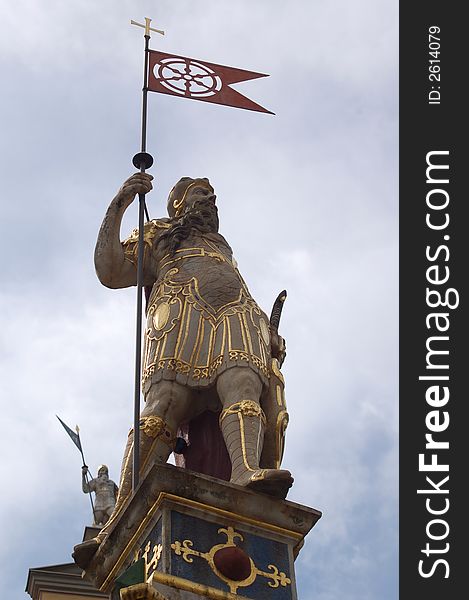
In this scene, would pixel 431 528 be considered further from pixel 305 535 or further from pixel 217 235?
pixel 217 235

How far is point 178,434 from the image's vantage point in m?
10.4

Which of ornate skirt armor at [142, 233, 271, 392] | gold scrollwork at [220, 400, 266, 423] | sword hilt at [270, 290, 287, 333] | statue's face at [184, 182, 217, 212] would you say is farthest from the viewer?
statue's face at [184, 182, 217, 212]

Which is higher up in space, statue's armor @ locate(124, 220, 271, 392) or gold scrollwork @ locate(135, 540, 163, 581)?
statue's armor @ locate(124, 220, 271, 392)

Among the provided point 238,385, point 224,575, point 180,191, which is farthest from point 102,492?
point 224,575

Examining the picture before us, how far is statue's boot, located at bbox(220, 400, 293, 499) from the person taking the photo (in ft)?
29.6

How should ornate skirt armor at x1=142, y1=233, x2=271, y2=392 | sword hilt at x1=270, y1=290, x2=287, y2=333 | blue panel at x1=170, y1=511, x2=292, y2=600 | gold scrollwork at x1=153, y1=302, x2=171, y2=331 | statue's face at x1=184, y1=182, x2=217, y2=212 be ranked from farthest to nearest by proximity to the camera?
statue's face at x1=184, y1=182, x2=217, y2=212, sword hilt at x1=270, y1=290, x2=287, y2=333, gold scrollwork at x1=153, y1=302, x2=171, y2=331, ornate skirt armor at x1=142, y1=233, x2=271, y2=392, blue panel at x1=170, y1=511, x2=292, y2=600

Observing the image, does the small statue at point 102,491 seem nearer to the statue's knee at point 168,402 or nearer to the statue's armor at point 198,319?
the statue's armor at point 198,319

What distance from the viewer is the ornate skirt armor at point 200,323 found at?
1005 centimetres

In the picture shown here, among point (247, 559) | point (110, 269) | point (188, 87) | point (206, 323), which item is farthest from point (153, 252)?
point (247, 559)

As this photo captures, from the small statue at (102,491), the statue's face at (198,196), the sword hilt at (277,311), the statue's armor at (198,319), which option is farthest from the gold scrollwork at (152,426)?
the small statue at (102,491)

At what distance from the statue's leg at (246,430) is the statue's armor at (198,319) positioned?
105 mm

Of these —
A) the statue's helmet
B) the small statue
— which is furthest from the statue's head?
the statue's helmet

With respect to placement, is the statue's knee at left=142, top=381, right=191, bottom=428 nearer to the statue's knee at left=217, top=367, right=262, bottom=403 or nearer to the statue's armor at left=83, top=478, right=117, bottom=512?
the statue's knee at left=217, top=367, right=262, bottom=403

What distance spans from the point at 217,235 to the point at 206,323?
130 cm
